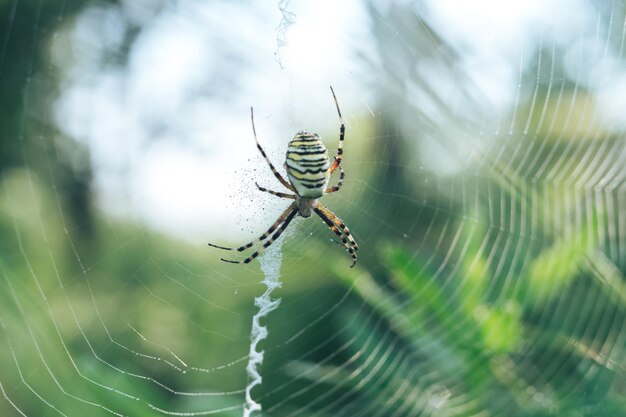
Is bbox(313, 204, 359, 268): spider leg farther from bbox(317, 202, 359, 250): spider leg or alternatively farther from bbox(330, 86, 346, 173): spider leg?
bbox(330, 86, 346, 173): spider leg

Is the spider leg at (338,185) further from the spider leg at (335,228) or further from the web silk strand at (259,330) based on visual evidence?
the web silk strand at (259,330)

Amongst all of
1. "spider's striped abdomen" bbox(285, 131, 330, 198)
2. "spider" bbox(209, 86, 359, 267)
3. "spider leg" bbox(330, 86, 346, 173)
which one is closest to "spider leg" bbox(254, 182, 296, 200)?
"spider" bbox(209, 86, 359, 267)

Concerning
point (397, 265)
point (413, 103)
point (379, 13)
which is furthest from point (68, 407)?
point (379, 13)

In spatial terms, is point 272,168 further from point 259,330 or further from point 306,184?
point 259,330

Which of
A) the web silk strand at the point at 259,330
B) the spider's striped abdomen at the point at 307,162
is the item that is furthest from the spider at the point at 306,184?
the web silk strand at the point at 259,330

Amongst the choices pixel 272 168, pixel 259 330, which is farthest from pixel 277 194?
pixel 259 330

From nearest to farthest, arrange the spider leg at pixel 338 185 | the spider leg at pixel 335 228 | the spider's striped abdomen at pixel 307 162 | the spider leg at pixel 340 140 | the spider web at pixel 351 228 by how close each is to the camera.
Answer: the spider web at pixel 351 228, the spider's striped abdomen at pixel 307 162, the spider leg at pixel 340 140, the spider leg at pixel 338 185, the spider leg at pixel 335 228

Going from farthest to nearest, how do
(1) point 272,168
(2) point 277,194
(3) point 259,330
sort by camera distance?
(2) point 277,194 < (1) point 272,168 < (3) point 259,330
